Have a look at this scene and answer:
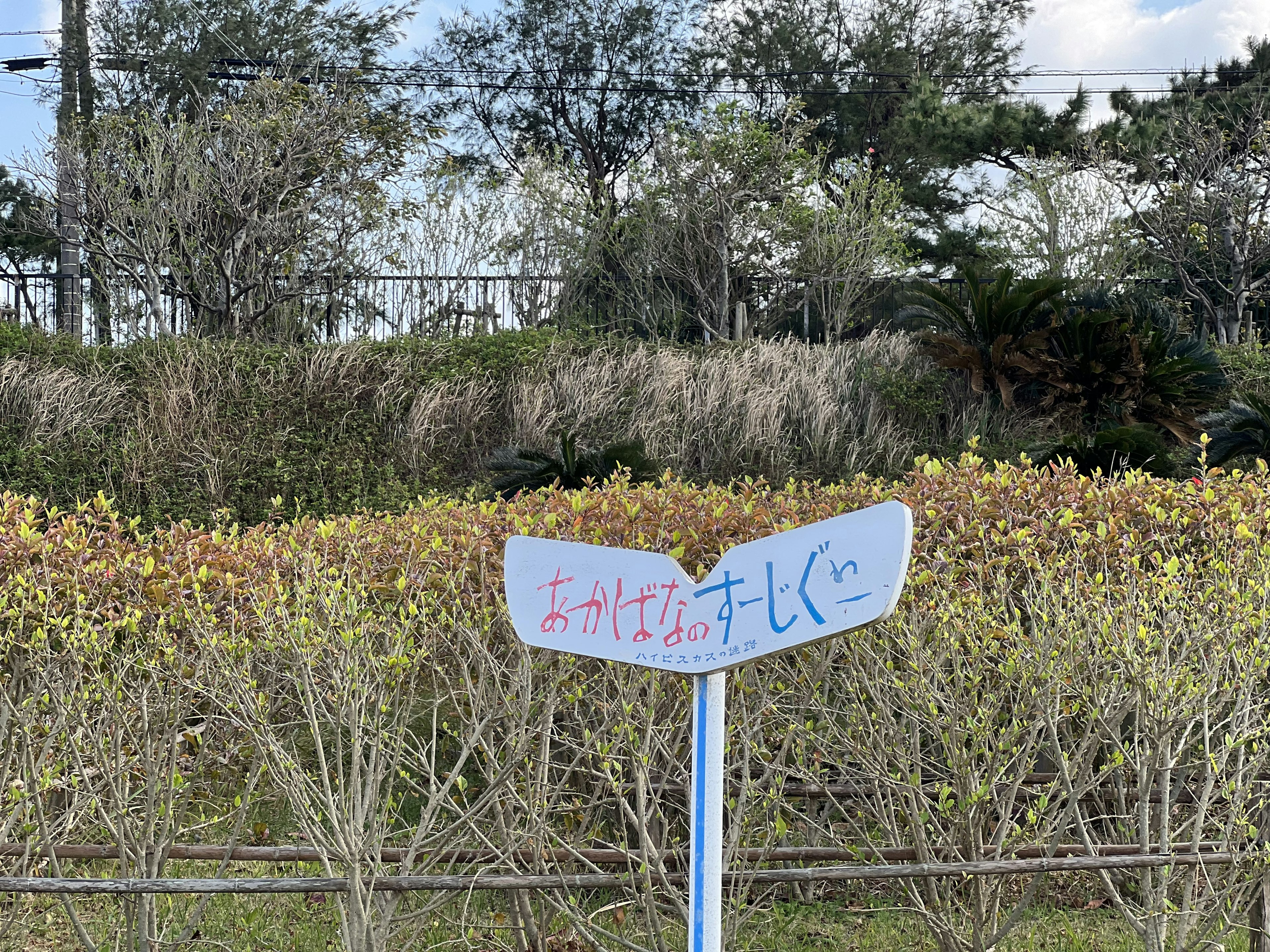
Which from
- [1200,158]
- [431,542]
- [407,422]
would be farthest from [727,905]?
[1200,158]

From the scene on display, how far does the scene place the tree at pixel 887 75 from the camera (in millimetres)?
20844

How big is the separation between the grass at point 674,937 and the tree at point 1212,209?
1135 centimetres

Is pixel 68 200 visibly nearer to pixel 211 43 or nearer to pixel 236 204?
pixel 236 204

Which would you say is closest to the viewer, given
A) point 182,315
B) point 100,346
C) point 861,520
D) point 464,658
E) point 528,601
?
point 861,520

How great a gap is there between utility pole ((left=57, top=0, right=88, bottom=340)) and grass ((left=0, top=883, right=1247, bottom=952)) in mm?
8434

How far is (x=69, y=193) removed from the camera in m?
12.5

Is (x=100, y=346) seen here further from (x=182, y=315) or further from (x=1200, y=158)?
(x=1200, y=158)

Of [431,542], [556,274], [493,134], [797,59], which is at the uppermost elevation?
[797,59]

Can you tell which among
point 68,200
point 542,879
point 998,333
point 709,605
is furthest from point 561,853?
point 68,200

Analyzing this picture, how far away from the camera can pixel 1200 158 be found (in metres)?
14.9

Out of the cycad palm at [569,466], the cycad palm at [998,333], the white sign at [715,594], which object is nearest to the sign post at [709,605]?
the white sign at [715,594]

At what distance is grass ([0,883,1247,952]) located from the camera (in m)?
3.39

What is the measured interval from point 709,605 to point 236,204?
11.0 meters

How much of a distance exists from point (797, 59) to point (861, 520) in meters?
22.9
